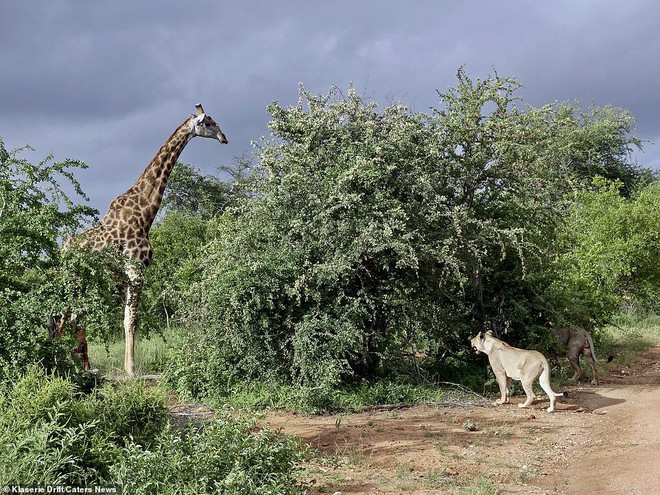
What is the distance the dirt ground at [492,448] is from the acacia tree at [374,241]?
1348 mm

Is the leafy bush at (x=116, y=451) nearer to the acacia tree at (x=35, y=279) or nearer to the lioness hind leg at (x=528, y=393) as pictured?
the acacia tree at (x=35, y=279)

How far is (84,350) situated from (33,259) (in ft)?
13.4

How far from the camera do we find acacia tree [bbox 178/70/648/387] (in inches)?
415

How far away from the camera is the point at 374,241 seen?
10.2m

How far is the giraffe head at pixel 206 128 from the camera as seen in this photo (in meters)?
13.0

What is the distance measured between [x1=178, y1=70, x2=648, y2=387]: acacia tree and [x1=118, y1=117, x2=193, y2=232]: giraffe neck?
142 centimetres

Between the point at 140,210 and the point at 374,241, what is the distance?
456 centimetres

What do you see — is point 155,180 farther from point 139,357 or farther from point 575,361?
point 575,361

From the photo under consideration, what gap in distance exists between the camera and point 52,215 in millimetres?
7559

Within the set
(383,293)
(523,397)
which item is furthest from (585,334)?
(383,293)

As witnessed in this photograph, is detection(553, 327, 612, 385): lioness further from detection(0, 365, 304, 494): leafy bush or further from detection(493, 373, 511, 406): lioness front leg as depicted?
detection(0, 365, 304, 494): leafy bush

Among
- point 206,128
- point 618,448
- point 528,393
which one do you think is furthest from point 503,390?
point 206,128

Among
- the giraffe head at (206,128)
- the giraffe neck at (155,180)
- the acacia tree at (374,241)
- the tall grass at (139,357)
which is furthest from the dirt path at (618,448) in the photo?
the tall grass at (139,357)

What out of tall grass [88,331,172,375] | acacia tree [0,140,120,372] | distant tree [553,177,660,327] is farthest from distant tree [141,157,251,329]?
distant tree [553,177,660,327]
